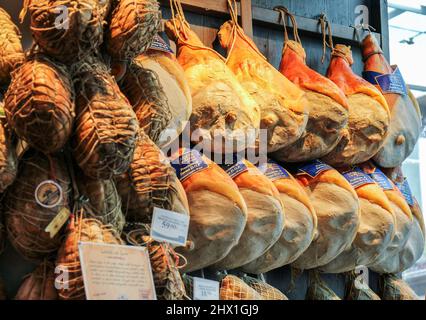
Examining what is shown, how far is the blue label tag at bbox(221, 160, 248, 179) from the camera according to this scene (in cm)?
233

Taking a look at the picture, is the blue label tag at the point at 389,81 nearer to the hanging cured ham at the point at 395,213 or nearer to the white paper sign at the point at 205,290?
the hanging cured ham at the point at 395,213

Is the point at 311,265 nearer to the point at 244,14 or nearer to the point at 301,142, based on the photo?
the point at 301,142

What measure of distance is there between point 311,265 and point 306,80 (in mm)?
622

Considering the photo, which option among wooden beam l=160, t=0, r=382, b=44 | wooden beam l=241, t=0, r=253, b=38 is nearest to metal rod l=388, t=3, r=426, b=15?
wooden beam l=160, t=0, r=382, b=44

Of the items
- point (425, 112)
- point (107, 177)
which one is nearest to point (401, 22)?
point (425, 112)

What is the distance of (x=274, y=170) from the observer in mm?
2498

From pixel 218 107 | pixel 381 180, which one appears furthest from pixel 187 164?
pixel 381 180

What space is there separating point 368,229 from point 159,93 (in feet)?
3.67

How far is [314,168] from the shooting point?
8.75 feet

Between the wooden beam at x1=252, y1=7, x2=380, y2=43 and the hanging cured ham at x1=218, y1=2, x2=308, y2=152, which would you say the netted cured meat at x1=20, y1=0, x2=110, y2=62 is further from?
the wooden beam at x1=252, y1=7, x2=380, y2=43

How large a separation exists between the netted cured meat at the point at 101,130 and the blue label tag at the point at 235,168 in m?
0.75

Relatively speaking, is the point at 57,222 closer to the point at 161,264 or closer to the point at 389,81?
the point at 161,264

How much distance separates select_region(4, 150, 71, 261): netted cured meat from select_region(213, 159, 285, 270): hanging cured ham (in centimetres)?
81
